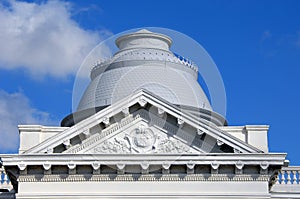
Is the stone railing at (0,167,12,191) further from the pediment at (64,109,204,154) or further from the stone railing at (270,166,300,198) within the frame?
the stone railing at (270,166,300,198)

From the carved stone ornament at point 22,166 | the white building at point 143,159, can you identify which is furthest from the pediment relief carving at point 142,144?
the carved stone ornament at point 22,166

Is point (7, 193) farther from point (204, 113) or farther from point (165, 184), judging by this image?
point (204, 113)

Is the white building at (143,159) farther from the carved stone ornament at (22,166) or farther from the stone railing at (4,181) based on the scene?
the stone railing at (4,181)

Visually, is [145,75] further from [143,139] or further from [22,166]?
[22,166]

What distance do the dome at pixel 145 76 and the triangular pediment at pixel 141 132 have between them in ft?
23.1

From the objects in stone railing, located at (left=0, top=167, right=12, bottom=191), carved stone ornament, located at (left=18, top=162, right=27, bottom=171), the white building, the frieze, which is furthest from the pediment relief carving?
stone railing, located at (left=0, top=167, right=12, bottom=191)

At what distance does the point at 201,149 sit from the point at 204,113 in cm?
950

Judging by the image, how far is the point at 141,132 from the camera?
45969 mm

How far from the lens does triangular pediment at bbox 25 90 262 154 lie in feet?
149

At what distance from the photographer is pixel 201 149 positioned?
45656 mm

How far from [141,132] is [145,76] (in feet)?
32.1

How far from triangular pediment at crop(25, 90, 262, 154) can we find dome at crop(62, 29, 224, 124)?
23.1 feet

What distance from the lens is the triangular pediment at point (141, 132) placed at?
45.5 metres

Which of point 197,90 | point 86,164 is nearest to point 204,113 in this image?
point 197,90
